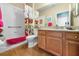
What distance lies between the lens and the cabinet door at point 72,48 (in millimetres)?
1835

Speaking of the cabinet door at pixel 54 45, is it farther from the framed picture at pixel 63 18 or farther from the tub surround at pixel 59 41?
the framed picture at pixel 63 18

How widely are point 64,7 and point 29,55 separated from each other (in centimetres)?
83

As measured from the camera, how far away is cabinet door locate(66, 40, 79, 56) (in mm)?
1835

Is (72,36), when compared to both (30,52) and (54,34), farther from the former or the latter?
(30,52)

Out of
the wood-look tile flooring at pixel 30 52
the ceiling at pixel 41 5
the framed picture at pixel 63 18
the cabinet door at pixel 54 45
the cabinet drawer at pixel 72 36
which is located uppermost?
the ceiling at pixel 41 5

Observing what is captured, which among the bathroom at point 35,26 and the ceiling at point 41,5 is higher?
the ceiling at point 41,5

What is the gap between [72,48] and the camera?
6.09ft

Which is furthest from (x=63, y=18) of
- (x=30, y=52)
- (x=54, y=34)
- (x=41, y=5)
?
(x=30, y=52)

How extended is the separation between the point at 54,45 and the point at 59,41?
101 mm

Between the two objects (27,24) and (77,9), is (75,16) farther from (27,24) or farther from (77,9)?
(27,24)

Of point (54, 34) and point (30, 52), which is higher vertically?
point (54, 34)

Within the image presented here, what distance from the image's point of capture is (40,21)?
1936 mm

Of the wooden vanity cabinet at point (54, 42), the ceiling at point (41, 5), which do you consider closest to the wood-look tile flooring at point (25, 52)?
the wooden vanity cabinet at point (54, 42)

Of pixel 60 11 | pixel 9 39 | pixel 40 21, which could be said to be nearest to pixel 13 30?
pixel 9 39
